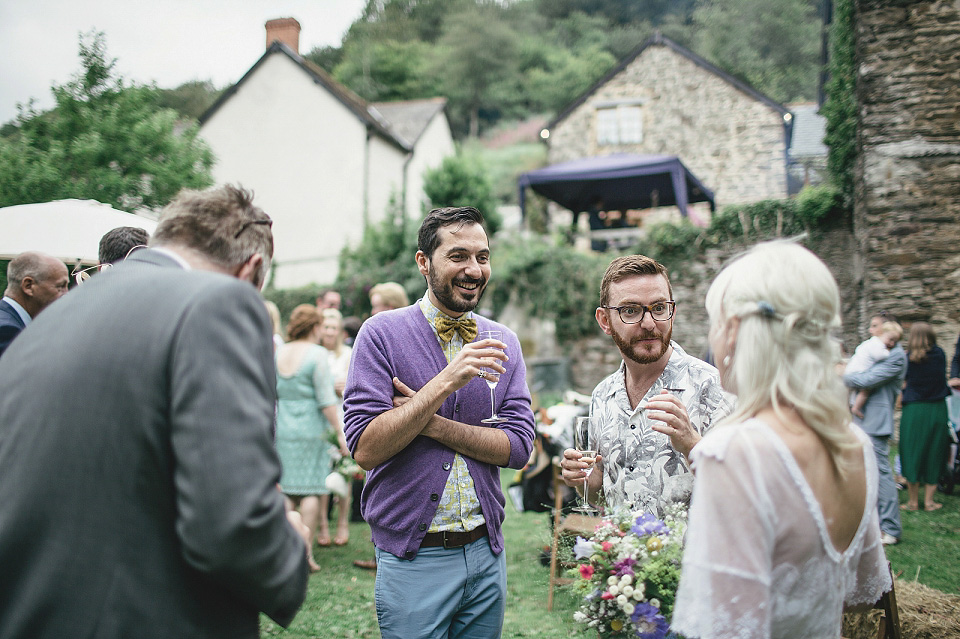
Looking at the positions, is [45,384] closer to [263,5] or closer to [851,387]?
[851,387]

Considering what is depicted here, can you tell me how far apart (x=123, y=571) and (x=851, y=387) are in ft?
24.4

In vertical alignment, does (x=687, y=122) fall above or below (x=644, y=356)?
above

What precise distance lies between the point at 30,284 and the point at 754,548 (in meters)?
4.12

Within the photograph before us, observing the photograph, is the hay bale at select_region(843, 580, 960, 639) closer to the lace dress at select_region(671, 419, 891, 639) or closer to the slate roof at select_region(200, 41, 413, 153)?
the lace dress at select_region(671, 419, 891, 639)

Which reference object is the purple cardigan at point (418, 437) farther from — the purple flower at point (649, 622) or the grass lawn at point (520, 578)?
the grass lawn at point (520, 578)

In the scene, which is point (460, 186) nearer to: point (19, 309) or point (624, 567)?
point (19, 309)

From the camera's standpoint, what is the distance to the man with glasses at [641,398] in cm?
251

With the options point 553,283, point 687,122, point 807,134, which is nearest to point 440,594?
point 553,283

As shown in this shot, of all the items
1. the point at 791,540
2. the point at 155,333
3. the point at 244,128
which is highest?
the point at 244,128

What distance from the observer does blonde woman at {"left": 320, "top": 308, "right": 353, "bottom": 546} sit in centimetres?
659

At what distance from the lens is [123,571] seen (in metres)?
1.33

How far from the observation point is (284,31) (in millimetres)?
23125

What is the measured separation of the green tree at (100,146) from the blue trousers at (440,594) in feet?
51.8

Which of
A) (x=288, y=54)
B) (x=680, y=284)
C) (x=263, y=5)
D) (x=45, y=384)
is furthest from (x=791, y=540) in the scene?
(x=263, y=5)
